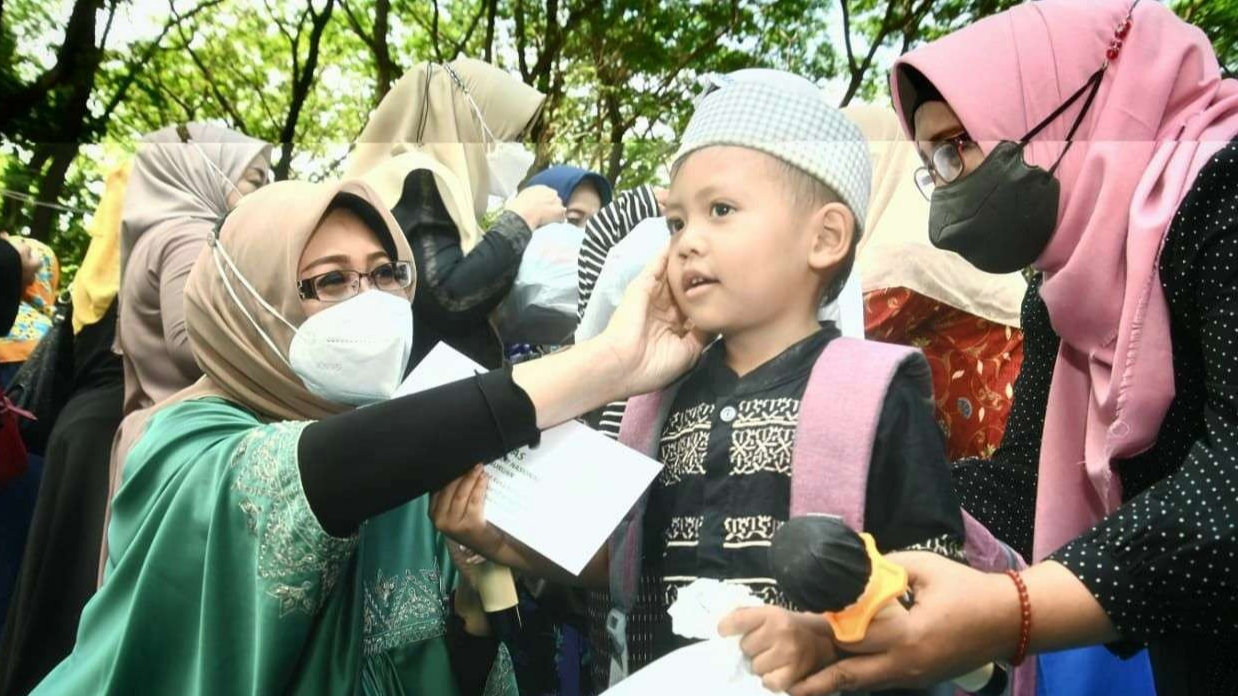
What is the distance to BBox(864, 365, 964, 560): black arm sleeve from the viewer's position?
0.97 m

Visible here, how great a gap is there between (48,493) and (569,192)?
62.1 inches

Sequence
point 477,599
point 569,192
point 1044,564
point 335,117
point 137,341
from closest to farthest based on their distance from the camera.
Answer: point 1044,564 < point 477,599 < point 569,192 < point 137,341 < point 335,117

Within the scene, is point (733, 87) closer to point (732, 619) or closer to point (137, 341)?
point (732, 619)

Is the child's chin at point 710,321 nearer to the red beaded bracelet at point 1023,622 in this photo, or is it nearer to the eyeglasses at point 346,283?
the red beaded bracelet at point 1023,622

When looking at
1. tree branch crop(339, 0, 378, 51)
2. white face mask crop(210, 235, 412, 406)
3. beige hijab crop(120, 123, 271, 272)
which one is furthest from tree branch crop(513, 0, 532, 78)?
white face mask crop(210, 235, 412, 406)

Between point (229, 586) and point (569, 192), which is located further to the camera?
point (569, 192)

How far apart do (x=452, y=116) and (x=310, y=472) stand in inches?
70.9

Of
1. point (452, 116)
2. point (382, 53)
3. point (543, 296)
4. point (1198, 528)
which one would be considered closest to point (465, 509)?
point (1198, 528)

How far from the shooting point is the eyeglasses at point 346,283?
1493 mm

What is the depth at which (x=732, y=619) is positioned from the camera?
82cm

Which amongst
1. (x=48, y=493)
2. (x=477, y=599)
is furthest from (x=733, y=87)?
(x=48, y=493)

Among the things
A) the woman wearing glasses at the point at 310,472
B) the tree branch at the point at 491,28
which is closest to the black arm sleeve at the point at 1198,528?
the woman wearing glasses at the point at 310,472

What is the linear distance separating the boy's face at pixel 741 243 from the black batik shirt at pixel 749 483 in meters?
0.06

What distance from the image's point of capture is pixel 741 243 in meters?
1.06
